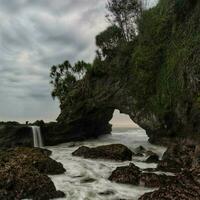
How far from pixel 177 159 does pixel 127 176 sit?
535 cm

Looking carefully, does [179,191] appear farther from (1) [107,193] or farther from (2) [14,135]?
(2) [14,135]

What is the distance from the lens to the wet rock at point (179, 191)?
10.9m

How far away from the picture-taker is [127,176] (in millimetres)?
14164

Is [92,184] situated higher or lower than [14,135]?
lower

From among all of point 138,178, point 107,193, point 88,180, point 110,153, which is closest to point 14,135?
point 110,153

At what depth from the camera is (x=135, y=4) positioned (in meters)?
33.5

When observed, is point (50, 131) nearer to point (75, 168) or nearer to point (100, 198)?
point (75, 168)

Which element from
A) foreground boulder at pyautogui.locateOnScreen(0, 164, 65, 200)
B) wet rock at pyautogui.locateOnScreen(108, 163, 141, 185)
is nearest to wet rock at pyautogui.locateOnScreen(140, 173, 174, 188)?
wet rock at pyautogui.locateOnScreen(108, 163, 141, 185)

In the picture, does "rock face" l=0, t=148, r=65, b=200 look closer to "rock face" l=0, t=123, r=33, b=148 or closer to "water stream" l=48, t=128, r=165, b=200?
"water stream" l=48, t=128, r=165, b=200

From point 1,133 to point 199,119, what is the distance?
14.7 metres

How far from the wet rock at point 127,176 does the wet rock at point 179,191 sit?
2.21 m

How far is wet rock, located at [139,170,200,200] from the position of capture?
10859mm

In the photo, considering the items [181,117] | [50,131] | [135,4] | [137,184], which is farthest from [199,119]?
[135,4]

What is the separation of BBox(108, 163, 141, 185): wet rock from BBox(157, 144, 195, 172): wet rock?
2.46m
